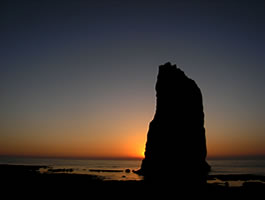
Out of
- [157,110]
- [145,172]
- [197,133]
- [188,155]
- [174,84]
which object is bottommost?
[145,172]

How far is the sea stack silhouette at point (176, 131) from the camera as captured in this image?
6512 cm

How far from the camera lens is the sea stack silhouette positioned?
65125mm

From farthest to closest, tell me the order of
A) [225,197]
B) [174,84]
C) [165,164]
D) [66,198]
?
[174,84]
[165,164]
[225,197]
[66,198]

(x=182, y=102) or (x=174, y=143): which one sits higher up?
(x=182, y=102)

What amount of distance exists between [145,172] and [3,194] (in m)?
46.7

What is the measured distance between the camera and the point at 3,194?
98.3ft

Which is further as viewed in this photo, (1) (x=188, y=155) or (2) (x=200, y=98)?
(2) (x=200, y=98)

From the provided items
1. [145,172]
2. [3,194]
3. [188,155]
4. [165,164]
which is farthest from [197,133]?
[3,194]

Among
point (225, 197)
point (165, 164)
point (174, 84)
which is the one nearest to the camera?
point (225, 197)

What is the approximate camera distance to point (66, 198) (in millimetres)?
28719

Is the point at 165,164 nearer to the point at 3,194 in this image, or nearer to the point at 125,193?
the point at 125,193

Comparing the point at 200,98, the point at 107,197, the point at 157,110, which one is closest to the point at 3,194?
the point at 107,197

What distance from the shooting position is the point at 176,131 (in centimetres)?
6662

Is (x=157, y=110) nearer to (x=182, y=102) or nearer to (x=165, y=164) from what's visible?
(x=182, y=102)
